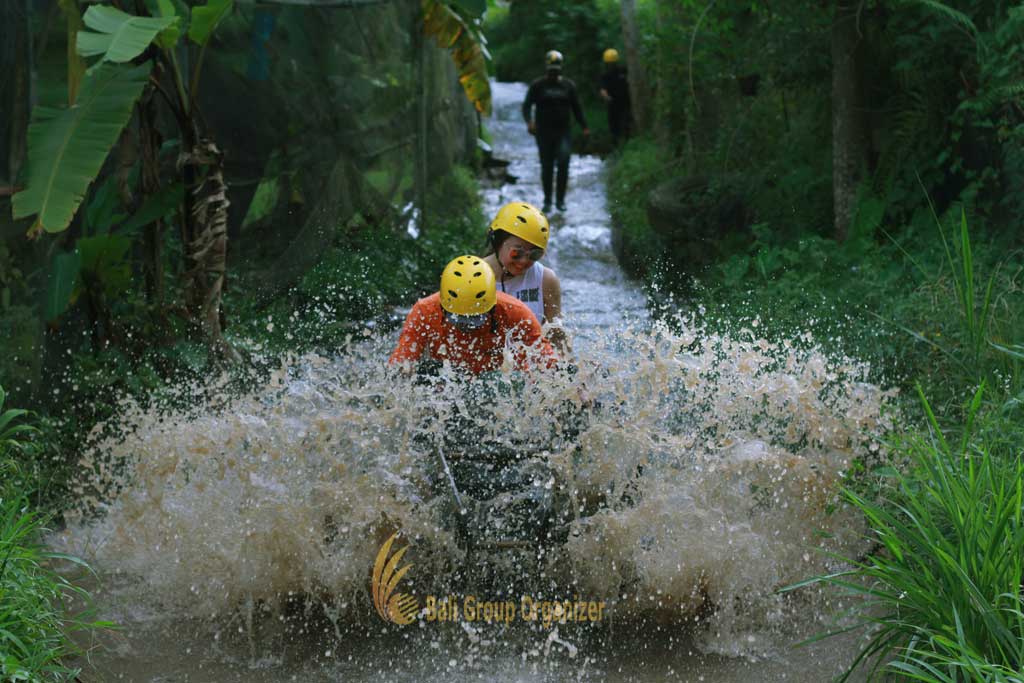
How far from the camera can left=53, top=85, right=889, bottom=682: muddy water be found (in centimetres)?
475

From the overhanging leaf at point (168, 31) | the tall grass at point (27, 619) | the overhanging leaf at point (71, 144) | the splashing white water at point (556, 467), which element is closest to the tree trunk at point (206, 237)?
the overhanging leaf at point (168, 31)

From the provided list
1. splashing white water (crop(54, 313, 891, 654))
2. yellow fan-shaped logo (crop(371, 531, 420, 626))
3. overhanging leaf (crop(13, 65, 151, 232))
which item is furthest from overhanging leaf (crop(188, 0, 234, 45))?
yellow fan-shaped logo (crop(371, 531, 420, 626))

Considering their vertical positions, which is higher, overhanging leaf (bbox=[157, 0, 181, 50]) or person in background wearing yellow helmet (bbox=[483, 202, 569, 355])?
overhanging leaf (bbox=[157, 0, 181, 50])

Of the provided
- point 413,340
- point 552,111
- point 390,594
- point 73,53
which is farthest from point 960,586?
point 552,111

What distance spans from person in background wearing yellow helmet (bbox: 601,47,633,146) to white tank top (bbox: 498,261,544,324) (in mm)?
12307

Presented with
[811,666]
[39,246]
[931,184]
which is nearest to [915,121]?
[931,184]

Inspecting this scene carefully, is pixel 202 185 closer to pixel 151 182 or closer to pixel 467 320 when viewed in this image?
pixel 151 182

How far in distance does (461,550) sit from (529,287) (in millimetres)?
1806

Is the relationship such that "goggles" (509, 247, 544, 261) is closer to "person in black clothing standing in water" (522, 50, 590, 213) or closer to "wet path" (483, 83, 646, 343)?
"wet path" (483, 83, 646, 343)

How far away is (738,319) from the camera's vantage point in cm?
873

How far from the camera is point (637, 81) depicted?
18.2 metres

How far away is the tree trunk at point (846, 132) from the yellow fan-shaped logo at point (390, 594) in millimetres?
6330

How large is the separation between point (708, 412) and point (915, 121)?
5.03 metres

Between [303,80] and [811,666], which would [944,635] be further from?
[303,80]
